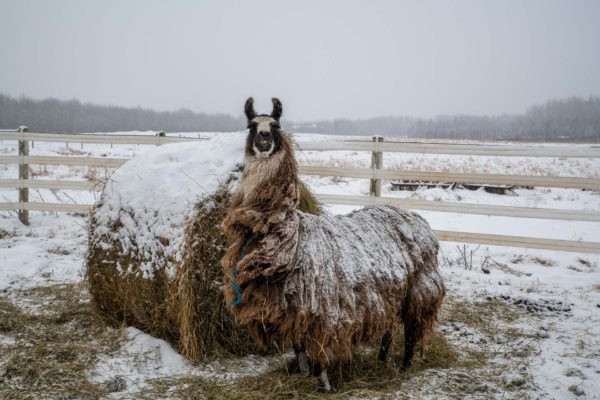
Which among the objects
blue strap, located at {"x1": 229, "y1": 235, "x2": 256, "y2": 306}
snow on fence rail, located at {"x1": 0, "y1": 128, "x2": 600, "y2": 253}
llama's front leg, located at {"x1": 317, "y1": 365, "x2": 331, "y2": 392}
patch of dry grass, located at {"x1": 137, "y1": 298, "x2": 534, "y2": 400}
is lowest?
patch of dry grass, located at {"x1": 137, "y1": 298, "x2": 534, "y2": 400}

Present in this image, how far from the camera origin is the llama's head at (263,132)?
112 inches

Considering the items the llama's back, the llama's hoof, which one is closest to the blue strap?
the llama's back

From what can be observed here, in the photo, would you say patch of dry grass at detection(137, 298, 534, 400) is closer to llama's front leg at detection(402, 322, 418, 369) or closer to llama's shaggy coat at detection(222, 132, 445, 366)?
llama's front leg at detection(402, 322, 418, 369)

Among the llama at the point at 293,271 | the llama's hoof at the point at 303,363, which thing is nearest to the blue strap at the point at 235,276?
the llama at the point at 293,271

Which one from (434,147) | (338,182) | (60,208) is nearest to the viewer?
(434,147)

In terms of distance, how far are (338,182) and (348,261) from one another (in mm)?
12252

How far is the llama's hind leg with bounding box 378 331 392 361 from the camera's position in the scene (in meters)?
3.54

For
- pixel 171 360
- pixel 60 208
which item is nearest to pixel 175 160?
pixel 171 360

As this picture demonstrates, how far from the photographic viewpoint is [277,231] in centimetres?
288

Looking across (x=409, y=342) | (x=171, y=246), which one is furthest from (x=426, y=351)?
(x=171, y=246)

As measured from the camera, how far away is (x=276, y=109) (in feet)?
9.77

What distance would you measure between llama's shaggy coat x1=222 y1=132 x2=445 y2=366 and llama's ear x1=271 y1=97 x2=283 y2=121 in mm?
134

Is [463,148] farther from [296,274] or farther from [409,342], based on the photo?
[296,274]

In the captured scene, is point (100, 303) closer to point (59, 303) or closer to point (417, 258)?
point (59, 303)
